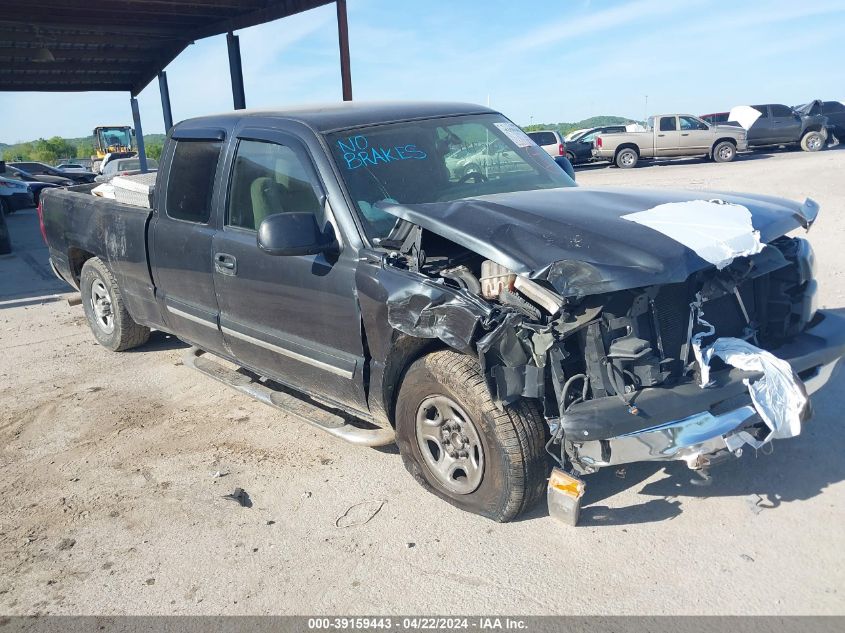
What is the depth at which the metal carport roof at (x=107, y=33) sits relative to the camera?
1299 centimetres

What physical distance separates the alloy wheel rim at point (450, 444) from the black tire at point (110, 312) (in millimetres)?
3565

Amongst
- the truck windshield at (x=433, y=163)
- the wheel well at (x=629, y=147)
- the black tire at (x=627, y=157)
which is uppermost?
the truck windshield at (x=433, y=163)

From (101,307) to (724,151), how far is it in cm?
2227

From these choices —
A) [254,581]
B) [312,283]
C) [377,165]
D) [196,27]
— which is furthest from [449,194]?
[196,27]

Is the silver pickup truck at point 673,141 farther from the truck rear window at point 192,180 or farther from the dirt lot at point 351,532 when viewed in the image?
the truck rear window at point 192,180

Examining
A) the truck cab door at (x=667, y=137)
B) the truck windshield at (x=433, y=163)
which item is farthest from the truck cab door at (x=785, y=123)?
the truck windshield at (x=433, y=163)

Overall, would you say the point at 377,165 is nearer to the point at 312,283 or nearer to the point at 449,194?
the point at 449,194

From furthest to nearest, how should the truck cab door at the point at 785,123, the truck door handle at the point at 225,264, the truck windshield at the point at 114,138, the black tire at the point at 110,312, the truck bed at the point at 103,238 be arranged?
1. the truck windshield at the point at 114,138
2. the truck cab door at the point at 785,123
3. the black tire at the point at 110,312
4. the truck bed at the point at 103,238
5. the truck door handle at the point at 225,264

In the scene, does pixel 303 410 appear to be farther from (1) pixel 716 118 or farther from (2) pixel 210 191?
(1) pixel 716 118

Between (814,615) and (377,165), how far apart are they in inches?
112

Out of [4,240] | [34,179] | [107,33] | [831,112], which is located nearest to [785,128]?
[831,112]

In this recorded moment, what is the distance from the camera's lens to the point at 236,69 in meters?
14.7

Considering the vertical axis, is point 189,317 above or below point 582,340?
below

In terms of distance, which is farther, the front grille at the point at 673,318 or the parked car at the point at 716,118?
the parked car at the point at 716,118
